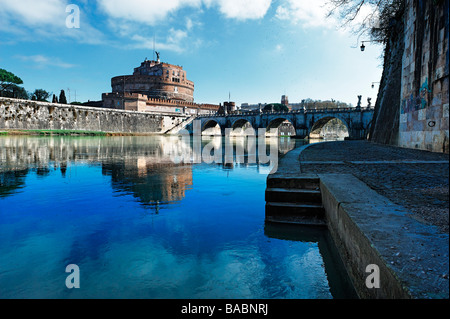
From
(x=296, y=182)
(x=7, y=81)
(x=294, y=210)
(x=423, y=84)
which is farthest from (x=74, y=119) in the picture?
(x=294, y=210)

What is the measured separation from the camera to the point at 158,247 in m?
3.77

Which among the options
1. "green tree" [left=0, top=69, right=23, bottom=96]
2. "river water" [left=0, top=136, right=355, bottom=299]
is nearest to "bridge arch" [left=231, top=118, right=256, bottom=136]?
"green tree" [left=0, top=69, right=23, bottom=96]

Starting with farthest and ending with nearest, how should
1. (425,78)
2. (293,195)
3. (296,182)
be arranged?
1. (425,78)
2. (296,182)
3. (293,195)

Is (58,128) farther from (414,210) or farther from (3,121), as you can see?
(414,210)

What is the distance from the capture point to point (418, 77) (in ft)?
33.8

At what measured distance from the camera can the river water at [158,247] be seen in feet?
9.38

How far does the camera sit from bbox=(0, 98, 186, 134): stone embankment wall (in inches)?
1529

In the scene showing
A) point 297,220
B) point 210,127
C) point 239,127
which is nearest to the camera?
point 297,220

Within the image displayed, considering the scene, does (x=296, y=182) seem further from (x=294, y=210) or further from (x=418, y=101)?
(x=418, y=101)

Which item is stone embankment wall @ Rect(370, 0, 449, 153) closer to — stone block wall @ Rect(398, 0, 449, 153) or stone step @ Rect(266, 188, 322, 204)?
stone block wall @ Rect(398, 0, 449, 153)

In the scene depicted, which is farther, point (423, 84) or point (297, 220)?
point (423, 84)

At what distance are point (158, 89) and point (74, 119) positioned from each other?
32090mm

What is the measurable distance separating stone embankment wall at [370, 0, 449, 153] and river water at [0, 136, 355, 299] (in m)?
6.20

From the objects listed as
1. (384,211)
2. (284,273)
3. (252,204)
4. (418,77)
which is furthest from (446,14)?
(284,273)
